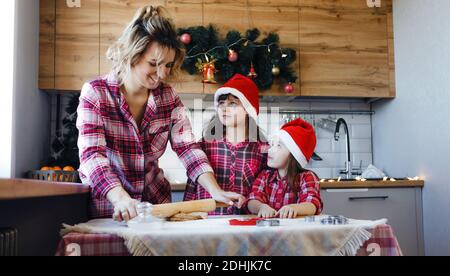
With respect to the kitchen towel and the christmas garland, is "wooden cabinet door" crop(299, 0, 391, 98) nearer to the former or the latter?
the christmas garland

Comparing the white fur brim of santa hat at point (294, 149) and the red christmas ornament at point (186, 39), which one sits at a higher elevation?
the red christmas ornament at point (186, 39)

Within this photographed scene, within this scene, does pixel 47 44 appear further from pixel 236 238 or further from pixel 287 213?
pixel 236 238

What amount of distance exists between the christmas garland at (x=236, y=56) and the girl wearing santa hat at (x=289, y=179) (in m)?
0.90

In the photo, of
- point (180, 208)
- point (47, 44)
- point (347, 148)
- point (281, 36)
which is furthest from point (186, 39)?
point (180, 208)

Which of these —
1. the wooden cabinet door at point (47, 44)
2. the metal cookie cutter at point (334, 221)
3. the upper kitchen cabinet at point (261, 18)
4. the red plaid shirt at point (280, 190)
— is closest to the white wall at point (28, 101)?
the wooden cabinet door at point (47, 44)

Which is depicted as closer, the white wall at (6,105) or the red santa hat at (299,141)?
the red santa hat at (299,141)

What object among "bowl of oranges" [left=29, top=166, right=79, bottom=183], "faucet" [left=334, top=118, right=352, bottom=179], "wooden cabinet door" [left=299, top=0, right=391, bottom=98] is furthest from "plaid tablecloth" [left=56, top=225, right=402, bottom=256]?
"faucet" [left=334, top=118, right=352, bottom=179]

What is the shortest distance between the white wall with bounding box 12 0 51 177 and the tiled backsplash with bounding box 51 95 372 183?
219 millimetres

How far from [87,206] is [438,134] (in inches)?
64.1

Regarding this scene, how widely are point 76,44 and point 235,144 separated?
1.28 meters

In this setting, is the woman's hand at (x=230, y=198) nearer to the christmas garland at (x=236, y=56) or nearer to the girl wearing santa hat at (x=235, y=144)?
the girl wearing santa hat at (x=235, y=144)

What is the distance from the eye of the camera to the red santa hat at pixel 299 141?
1298 mm

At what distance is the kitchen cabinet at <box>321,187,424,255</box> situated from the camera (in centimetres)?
215
